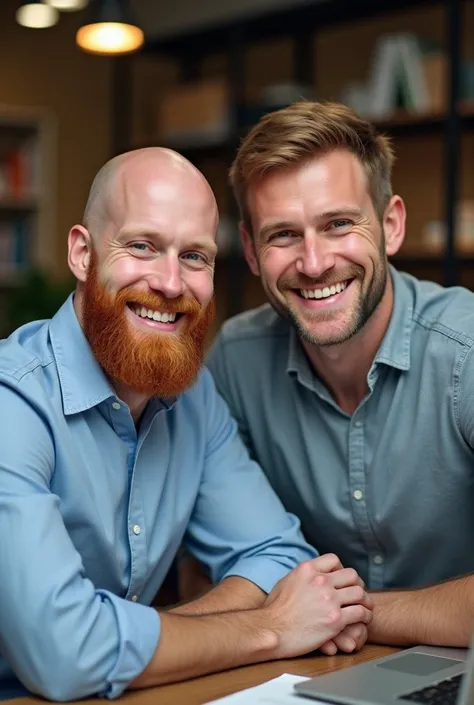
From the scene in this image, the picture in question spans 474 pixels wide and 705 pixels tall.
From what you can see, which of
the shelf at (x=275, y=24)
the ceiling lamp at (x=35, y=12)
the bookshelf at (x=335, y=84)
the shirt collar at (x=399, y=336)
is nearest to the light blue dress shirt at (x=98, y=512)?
the shirt collar at (x=399, y=336)

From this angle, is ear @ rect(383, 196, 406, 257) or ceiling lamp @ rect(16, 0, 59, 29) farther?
ceiling lamp @ rect(16, 0, 59, 29)

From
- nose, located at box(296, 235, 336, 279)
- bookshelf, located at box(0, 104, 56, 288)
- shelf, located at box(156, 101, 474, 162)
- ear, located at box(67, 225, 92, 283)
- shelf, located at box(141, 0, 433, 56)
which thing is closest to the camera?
ear, located at box(67, 225, 92, 283)

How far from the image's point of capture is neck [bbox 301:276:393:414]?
204cm

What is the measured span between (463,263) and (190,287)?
9.70ft

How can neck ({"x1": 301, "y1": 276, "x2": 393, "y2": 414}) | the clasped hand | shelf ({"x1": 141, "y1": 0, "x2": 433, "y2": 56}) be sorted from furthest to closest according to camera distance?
shelf ({"x1": 141, "y1": 0, "x2": 433, "y2": 56}) < neck ({"x1": 301, "y1": 276, "x2": 393, "y2": 414}) < the clasped hand

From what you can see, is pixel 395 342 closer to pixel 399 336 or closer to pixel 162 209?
pixel 399 336

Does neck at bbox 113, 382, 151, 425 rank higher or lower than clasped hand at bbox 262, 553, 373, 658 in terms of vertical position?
higher

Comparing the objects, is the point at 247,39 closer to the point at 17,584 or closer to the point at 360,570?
the point at 360,570

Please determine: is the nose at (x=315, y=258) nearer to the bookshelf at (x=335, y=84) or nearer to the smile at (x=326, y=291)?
the smile at (x=326, y=291)

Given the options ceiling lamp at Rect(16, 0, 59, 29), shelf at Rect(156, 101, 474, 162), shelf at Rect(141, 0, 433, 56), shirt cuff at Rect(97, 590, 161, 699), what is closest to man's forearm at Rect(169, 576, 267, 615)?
shirt cuff at Rect(97, 590, 161, 699)

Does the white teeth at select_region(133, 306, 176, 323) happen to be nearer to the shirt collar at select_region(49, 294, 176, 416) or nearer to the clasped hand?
the shirt collar at select_region(49, 294, 176, 416)

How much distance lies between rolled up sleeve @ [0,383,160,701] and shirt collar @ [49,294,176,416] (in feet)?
A: 0.65

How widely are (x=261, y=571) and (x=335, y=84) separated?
4.15 metres

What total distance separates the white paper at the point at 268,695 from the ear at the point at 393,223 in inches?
39.5
